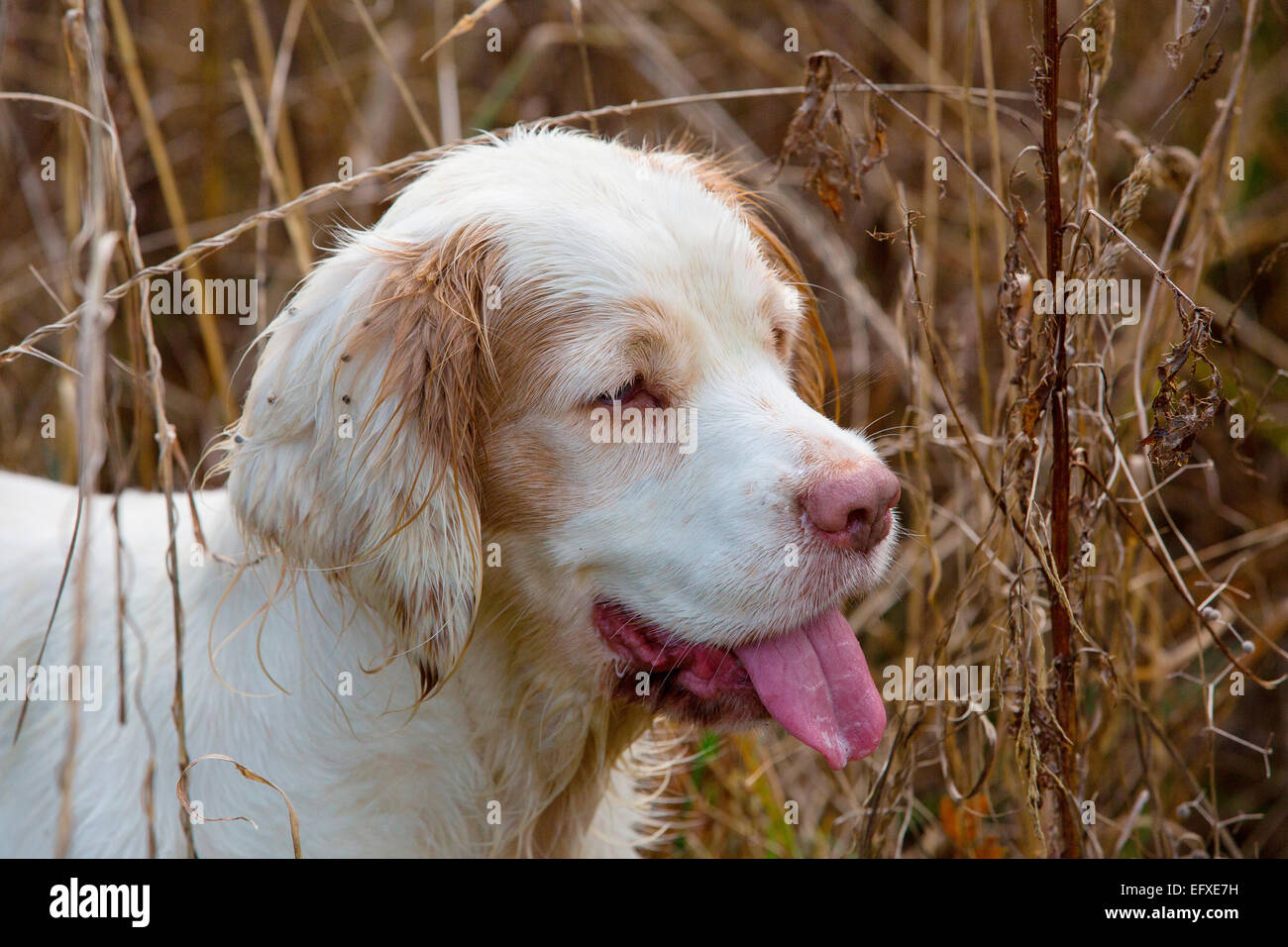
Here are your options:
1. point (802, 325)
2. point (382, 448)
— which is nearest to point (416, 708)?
point (382, 448)

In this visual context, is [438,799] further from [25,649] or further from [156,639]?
[25,649]

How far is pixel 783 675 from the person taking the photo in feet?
6.14

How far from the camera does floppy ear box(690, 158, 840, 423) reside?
7.32ft

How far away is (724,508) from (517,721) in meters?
0.51

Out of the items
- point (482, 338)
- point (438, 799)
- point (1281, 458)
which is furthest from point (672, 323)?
point (1281, 458)

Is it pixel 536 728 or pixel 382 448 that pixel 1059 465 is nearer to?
pixel 536 728

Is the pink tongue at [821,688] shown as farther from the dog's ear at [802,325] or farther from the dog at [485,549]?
the dog's ear at [802,325]

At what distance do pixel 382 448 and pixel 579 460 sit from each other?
282mm

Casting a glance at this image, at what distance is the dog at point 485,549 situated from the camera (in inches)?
70.3

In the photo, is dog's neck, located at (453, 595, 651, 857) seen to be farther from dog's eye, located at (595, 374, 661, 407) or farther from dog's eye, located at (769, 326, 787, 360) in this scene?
dog's eye, located at (769, 326, 787, 360)

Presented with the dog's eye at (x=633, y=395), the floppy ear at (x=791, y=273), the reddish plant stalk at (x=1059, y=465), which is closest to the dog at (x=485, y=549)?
the dog's eye at (x=633, y=395)

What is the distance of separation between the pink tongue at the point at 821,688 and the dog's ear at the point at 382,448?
0.46 meters

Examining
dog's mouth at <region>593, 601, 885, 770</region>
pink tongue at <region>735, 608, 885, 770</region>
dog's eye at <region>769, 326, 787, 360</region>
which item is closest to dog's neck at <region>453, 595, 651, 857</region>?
dog's mouth at <region>593, 601, 885, 770</region>

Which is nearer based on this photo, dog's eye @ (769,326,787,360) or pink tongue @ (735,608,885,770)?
pink tongue @ (735,608,885,770)
